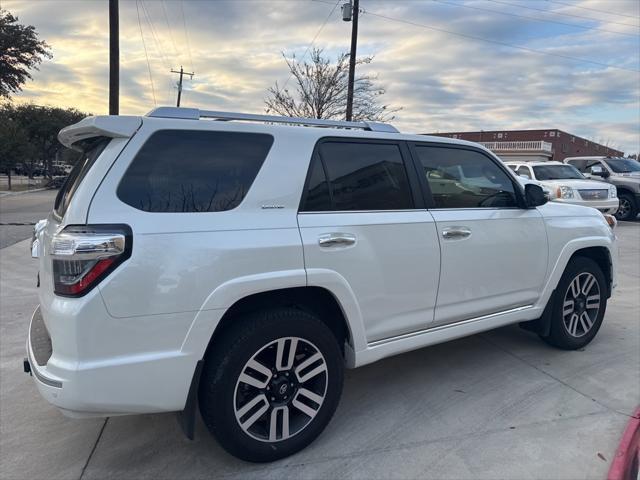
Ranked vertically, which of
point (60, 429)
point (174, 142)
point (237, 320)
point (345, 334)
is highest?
point (174, 142)

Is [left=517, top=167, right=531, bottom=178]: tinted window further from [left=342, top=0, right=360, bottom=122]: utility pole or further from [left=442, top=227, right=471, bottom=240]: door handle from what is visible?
[left=442, top=227, right=471, bottom=240]: door handle

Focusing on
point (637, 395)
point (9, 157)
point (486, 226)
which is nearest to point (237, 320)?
point (486, 226)

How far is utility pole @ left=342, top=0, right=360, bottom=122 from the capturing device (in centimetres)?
1911

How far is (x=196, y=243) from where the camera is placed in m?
2.48

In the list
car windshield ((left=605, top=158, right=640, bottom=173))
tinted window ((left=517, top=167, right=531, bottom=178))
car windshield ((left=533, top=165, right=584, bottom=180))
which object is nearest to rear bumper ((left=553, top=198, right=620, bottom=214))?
car windshield ((left=533, top=165, right=584, bottom=180))

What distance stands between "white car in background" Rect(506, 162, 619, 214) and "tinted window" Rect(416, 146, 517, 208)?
8744 mm

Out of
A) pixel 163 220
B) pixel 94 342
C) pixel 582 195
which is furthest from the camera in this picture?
pixel 582 195

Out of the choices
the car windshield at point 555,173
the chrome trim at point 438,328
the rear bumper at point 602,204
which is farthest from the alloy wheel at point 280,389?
the car windshield at point 555,173

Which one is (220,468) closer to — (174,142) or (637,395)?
(174,142)

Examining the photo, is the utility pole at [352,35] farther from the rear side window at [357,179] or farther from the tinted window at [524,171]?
the rear side window at [357,179]

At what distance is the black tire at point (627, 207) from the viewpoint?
50.4 feet

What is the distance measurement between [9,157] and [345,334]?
33.2 metres

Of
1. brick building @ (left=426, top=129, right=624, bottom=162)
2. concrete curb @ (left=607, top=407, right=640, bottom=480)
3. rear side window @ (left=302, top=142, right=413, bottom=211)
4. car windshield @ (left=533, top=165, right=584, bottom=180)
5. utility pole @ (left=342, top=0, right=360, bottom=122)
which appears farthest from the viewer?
brick building @ (left=426, top=129, right=624, bottom=162)

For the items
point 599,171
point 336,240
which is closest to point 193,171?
point 336,240
